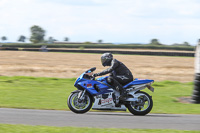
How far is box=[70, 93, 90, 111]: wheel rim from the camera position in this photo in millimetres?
8625

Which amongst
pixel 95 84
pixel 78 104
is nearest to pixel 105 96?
pixel 95 84

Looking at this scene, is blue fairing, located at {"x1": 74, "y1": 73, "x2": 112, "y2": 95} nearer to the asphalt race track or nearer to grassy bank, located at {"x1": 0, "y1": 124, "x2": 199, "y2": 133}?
the asphalt race track

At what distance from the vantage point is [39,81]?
57.3 feet

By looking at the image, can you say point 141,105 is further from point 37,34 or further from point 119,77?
point 37,34

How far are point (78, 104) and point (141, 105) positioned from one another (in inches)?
66.7

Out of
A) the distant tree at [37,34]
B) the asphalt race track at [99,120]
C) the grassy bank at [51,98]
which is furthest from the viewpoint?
the distant tree at [37,34]

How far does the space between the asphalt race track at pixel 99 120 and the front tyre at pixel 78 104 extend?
21cm

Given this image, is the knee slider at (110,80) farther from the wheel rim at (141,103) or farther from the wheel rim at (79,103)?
the wheel rim at (141,103)

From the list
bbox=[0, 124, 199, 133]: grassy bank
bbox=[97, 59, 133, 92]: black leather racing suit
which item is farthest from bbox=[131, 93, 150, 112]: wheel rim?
bbox=[0, 124, 199, 133]: grassy bank

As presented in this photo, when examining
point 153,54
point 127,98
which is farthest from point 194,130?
point 153,54

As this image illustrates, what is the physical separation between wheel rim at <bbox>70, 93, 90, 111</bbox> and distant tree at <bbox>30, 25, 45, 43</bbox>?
134 meters

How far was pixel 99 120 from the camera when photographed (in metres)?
7.51

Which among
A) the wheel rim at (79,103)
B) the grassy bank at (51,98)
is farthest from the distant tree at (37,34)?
the wheel rim at (79,103)

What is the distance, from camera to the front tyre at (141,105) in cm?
860
